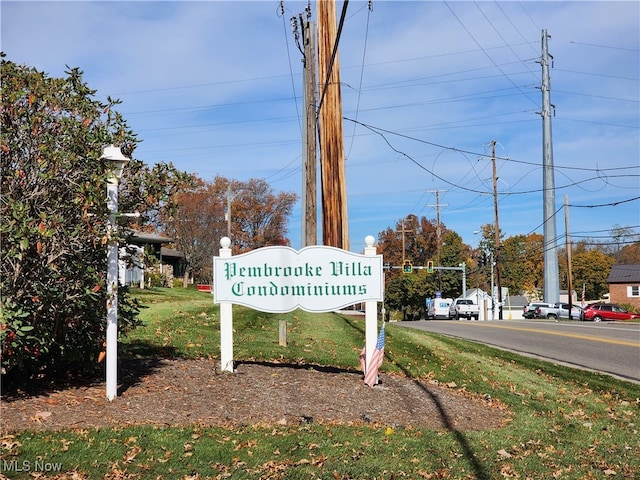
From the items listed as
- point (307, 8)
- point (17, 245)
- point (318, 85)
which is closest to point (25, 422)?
point (17, 245)

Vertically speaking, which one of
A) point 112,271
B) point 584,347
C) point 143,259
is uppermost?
point 143,259

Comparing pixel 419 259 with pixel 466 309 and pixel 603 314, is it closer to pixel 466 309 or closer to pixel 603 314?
pixel 466 309

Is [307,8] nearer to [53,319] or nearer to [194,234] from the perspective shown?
[53,319]

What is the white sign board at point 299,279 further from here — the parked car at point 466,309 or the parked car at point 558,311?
the parked car at point 466,309

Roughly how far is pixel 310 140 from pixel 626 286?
61.3 meters

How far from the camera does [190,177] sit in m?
7.75

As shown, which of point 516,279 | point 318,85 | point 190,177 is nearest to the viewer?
point 190,177

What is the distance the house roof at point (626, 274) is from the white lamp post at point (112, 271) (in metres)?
A: 68.5

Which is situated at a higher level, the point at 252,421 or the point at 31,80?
the point at 31,80

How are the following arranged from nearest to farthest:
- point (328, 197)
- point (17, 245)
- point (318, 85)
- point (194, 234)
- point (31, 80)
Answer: point (17, 245)
point (31, 80)
point (328, 197)
point (318, 85)
point (194, 234)

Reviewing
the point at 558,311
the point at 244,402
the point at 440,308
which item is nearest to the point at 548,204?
the point at 558,311

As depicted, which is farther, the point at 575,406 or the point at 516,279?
the point at 516,279

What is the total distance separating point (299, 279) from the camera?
9.41 metres

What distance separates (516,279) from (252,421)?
88.5m
